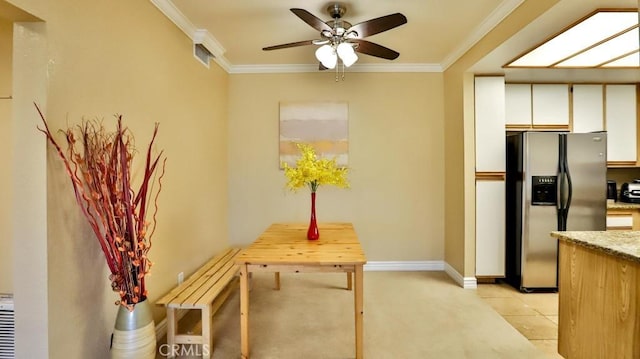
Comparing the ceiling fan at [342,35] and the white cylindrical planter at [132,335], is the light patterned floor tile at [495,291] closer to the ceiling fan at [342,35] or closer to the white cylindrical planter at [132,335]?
the ceiling fan at [342,35]

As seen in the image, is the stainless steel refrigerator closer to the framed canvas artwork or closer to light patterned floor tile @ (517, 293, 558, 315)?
light patterned floor tile @ (517, 293, 558, 315)

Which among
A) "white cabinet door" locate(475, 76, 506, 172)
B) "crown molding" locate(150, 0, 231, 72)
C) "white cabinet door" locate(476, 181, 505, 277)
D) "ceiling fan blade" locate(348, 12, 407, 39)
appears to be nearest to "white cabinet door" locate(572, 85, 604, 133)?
"white cabinet door" locate(475, 76, 506, 172)

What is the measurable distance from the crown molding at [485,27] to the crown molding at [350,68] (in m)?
0.29

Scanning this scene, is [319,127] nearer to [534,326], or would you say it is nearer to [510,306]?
[510,306]

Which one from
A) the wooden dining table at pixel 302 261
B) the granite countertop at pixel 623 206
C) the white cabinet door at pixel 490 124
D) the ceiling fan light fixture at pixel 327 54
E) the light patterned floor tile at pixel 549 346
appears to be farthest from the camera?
the granite countertop at pixel 623 206

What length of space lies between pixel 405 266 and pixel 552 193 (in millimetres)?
1783

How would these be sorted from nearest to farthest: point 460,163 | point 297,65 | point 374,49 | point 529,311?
point 374,49, point 529,311, point 460,163, point 297,65

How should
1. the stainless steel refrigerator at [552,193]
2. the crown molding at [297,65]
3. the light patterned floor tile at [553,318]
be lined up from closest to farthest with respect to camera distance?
the crown molding at [297,65]
the light patterned floor tile at [553,318]
the stainless steel refrigerator at [552,193]

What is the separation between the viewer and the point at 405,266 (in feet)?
12.8

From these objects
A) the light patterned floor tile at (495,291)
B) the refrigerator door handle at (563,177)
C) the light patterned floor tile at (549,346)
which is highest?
the refrigerator door handle at (563,177)

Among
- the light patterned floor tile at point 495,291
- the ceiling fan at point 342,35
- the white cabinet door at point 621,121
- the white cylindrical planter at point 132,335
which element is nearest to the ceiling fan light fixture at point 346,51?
the ceiling fan at point 342,35

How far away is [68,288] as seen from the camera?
1.52 meters

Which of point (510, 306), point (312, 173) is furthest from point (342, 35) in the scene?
point (510, 306)

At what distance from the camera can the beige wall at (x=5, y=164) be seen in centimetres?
166
